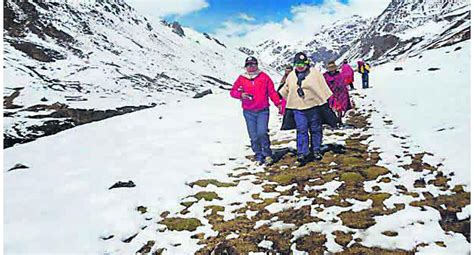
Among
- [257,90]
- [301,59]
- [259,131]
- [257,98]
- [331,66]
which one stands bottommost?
[259,131]

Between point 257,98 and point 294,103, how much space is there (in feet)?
2.86

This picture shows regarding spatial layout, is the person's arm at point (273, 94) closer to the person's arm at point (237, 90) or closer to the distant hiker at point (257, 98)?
the distant hiker at point (257, 98)

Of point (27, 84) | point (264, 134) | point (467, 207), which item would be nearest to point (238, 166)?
point (264, 134)

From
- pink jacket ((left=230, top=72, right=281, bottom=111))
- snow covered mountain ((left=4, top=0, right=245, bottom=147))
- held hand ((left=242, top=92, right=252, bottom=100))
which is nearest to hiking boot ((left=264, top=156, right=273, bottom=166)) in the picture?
pink jacket ((left=230, top=72, right=281, bottom=111))

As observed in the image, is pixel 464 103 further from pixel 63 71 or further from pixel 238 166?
pixel 63 71

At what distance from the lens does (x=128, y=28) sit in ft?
610

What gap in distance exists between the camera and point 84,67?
115m

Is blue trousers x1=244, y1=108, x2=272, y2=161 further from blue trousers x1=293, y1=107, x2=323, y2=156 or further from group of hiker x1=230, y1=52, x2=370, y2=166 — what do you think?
blue trousers x1=293, y1=107, x2=323, y2=156

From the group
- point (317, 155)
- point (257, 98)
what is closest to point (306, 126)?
point (317, 155)

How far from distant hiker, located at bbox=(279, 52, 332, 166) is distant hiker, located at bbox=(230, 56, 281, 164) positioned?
0.54m

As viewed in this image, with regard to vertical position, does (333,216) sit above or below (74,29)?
below

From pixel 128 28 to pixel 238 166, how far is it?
18724cm

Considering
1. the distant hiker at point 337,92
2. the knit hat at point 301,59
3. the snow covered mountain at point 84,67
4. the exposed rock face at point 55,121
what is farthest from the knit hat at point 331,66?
the snow covered mountain at point 84,67

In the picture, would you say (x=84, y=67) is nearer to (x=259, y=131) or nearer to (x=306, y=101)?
(x=259, y=131)
